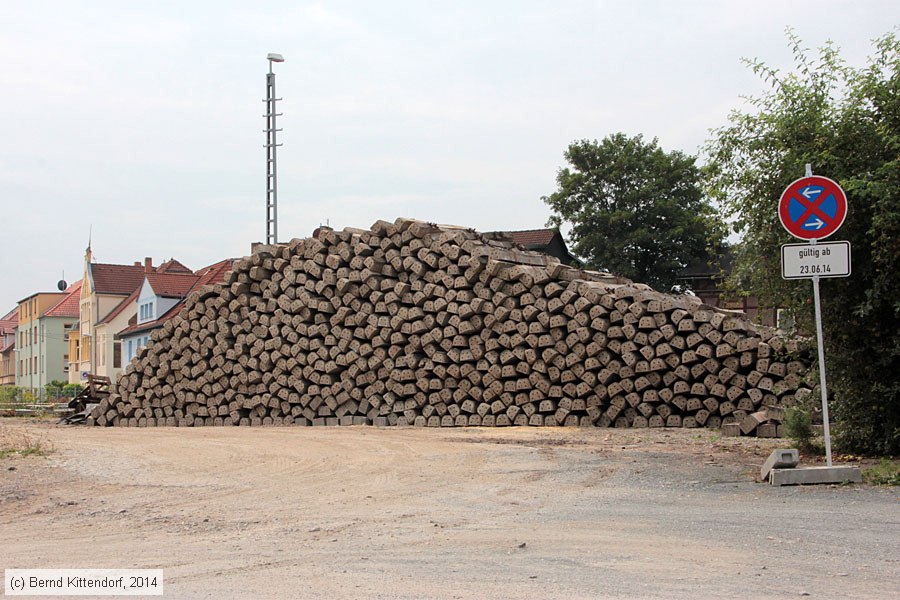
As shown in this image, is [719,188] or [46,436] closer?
[719,188]

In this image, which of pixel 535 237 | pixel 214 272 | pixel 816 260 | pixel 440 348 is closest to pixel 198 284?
pixel 214 272

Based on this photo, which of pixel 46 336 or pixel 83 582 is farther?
pixel 46 336

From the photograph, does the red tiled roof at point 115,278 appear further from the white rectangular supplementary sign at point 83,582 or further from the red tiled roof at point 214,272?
the white rectangular supplementary sign at point 83,582

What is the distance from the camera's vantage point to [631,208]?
5172 cm

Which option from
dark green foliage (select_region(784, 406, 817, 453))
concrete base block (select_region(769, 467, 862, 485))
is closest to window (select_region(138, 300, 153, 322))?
dark green foliage (select_region(784, 406, 817, 453))

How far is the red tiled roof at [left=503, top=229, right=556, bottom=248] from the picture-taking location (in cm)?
5128

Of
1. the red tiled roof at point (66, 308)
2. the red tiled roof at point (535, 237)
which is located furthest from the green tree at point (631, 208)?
the red tiled roof at point (66, 308)

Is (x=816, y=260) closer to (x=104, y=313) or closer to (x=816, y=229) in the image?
(x=816, y=229)

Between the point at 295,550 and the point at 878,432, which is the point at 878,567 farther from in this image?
the point at 878,432

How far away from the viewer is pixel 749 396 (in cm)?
1548

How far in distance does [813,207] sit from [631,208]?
42949 millimetres

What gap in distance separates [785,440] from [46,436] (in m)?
12.0

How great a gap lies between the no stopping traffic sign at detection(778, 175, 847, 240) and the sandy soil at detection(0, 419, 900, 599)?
2401 mm

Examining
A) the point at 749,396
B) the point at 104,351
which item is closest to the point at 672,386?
the point at 749,396
